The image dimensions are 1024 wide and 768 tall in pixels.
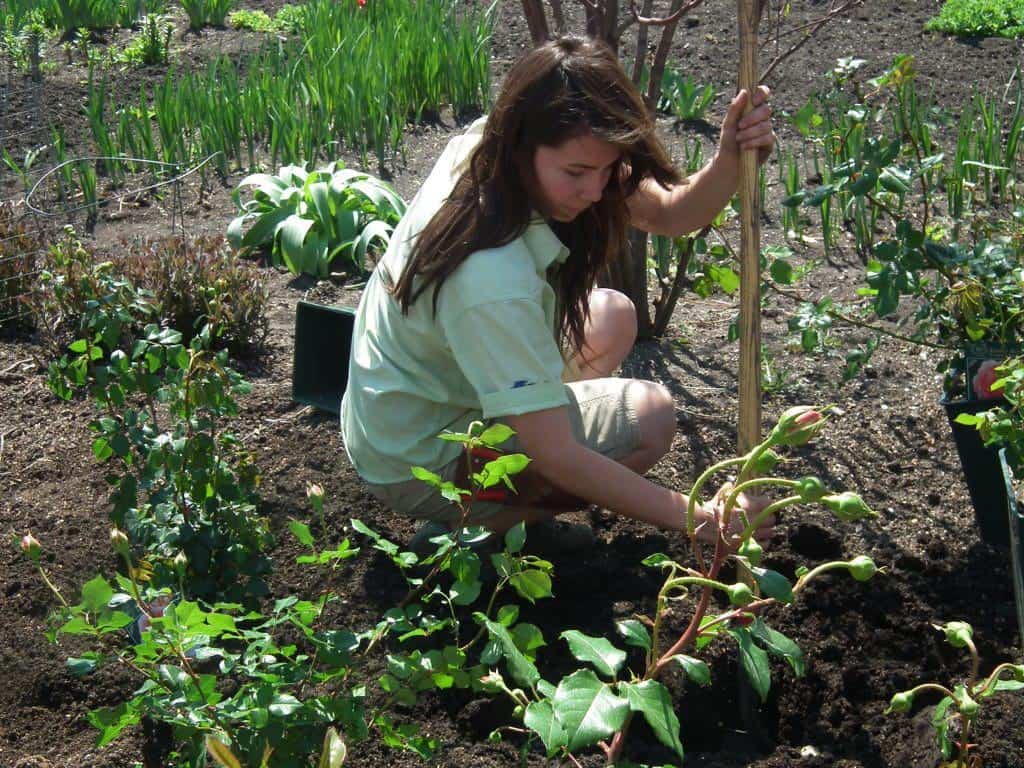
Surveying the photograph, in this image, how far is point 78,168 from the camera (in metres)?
4.75

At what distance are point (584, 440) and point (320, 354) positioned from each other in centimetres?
95

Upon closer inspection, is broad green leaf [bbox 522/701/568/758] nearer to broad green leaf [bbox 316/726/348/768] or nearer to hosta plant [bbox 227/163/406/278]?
broad green leaf [bbox 316/726/348/768]

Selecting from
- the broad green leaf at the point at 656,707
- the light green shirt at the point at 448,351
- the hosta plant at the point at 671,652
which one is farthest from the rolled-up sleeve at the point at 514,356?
the broad green leaf at the point at 656,707

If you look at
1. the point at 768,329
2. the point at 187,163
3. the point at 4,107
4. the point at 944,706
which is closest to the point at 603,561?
the point at 944,706

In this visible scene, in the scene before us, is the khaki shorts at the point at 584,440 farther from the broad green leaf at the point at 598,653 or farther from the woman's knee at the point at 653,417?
the broad green leaf at the point at 598,653

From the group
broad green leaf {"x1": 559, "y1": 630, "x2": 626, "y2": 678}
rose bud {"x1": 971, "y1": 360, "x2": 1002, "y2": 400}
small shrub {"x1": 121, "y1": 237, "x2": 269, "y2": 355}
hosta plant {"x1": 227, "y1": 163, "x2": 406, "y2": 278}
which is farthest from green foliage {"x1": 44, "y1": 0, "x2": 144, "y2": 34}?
broad green leaf {"x1": 559, "y1": 630, "x2": 626, "y2": 678}

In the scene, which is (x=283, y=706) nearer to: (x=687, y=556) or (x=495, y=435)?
(x=495, y=435)

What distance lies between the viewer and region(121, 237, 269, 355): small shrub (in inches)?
141

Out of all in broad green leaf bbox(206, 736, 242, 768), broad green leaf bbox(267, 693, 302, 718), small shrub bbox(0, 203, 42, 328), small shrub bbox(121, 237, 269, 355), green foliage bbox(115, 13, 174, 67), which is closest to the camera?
broad green leaf bbox(206, 736, 242, 768)

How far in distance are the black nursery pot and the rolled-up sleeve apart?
90 cm

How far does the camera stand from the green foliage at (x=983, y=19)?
620 cm

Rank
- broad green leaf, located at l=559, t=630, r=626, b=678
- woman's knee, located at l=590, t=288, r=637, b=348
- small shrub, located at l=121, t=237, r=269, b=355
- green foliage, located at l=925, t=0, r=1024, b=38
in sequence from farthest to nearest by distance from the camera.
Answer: green foliage, located at l=925, t=0, r=1024, b=38
small shrub, located at l=121, t=237, r=269, b=355
woman's knee, located at l=590, t=288, r=637, b=348
broad green leaf, located at l=559, t=630, r=626, b=678

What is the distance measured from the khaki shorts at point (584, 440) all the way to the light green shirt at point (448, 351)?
4 centimetres

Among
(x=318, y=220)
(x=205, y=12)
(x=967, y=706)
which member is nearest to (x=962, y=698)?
(x=967, y=706)
